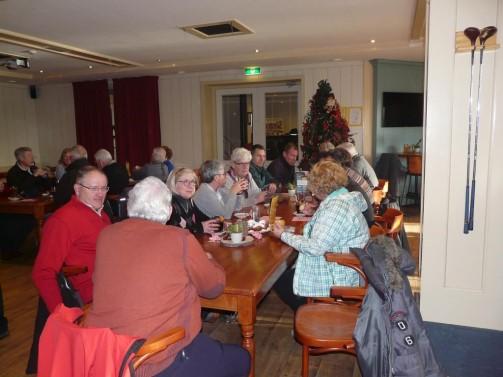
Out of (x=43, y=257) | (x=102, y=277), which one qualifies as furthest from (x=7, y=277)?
(x=102, y=277)

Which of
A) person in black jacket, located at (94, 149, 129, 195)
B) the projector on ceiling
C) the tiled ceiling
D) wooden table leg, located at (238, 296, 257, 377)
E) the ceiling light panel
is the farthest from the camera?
the projector on ceiling

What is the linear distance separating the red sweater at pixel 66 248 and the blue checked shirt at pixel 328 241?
113 centimetres

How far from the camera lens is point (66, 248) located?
231 centimetres

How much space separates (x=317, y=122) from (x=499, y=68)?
4604 mm

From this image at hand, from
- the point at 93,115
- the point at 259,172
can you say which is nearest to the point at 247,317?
the point at 259,172

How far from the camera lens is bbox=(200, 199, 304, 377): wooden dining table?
1930mm

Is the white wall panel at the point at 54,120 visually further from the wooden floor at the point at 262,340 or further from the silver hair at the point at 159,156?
the wooden floor at the point at 262,340

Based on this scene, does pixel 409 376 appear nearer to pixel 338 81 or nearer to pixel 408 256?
pixel 408 256

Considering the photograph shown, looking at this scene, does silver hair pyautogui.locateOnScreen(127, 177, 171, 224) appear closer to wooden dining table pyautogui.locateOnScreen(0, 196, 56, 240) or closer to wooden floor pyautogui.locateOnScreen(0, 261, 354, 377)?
wooden floor pyautogui.locateOnScreen(0, 261, 354, 377)

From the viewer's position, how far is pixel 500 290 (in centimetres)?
220

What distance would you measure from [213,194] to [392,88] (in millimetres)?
5052

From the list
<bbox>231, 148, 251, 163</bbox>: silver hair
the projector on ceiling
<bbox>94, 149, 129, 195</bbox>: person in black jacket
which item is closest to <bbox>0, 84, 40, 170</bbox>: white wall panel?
the projector on ceiling

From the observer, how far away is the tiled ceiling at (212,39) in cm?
409

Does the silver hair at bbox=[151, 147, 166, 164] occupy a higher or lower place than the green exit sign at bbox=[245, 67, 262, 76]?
lower
